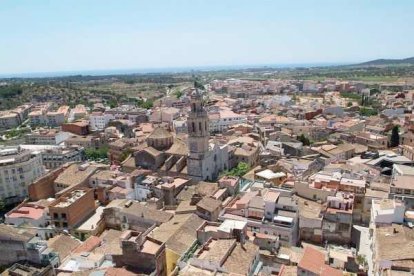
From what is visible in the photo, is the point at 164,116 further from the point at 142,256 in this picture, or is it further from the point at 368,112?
the point at 142,256

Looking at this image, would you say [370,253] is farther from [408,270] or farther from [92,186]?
[92,186]

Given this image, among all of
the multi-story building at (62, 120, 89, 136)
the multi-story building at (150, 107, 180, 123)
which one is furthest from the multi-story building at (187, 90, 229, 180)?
the multi-story building at (150, 107, 180, 123)

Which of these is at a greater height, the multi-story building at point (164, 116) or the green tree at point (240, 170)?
the multi-story building at point (164, 116)

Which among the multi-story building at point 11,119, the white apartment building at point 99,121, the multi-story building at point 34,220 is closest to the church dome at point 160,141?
the multi-story building at point 34,220

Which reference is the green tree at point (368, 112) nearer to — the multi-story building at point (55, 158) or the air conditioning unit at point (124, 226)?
the multi-story building at point (55, 158)

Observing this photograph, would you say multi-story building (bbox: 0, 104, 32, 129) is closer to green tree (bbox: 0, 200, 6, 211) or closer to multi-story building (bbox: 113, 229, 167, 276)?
green tree (bbox: 0, 200, 6, 211)

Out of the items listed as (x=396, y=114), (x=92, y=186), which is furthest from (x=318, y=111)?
(x=92, y=186)
